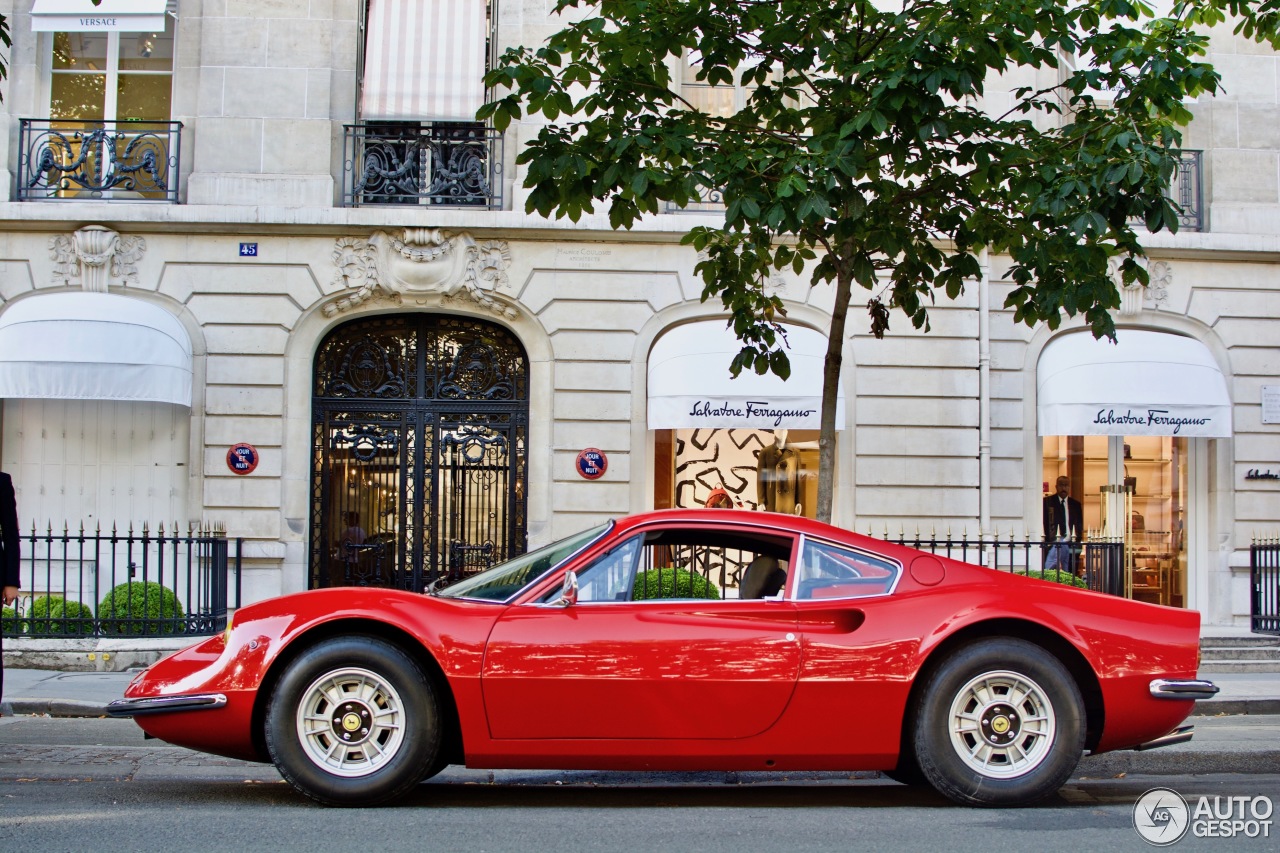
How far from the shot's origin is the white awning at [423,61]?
16.5 metres

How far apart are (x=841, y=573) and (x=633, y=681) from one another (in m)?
1.13

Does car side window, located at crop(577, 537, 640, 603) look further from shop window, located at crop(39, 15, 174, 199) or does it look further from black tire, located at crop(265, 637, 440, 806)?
shop window, located at crop(39, 15, 174, 199)

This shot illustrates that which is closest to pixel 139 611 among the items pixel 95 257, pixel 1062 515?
pixel 95 257

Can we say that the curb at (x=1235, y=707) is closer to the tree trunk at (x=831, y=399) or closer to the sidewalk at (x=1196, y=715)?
the sidewalk at (x=1196, y=715)

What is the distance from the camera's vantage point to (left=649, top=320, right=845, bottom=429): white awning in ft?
50.4

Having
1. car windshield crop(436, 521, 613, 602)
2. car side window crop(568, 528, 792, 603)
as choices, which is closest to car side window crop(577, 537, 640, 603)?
car side window crop(568, 528, 792, 603)

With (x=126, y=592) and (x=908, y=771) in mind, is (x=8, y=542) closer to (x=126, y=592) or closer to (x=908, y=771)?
(x=908, y=771)

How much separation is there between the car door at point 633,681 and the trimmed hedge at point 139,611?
26.7 ft

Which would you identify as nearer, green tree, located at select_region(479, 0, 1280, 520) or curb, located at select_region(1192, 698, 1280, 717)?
green tree, located at select_region(479, 0, 1280, 520)

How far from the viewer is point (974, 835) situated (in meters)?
5.37

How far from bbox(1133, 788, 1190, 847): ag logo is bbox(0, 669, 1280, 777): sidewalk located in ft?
2.79

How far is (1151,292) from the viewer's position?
17.0 metres

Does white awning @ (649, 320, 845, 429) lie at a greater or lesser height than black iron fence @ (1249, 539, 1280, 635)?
greater

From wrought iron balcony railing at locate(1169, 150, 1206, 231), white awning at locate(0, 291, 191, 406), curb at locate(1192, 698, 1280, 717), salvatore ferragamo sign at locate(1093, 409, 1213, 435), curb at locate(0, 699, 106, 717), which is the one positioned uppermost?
wrought iron balcony railing at locate(1169, 150, 1206, 231)
